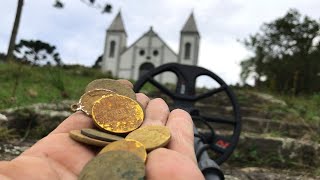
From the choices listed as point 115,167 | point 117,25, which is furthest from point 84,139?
point 117,25

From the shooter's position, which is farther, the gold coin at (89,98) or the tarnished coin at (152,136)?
the gold coin at (89,98)

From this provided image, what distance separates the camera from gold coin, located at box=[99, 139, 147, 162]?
1.44m

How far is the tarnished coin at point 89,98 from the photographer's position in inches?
75.5

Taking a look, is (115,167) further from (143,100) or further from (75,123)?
(143,100)

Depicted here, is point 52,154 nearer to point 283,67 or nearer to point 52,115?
point 52,115

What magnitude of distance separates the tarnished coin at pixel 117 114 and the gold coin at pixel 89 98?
1.9 inches

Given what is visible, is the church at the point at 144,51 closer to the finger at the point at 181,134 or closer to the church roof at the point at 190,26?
the church roof at the point at 190,26

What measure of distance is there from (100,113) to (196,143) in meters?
0.41

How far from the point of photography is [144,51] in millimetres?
61719

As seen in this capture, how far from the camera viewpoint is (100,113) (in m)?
1.84

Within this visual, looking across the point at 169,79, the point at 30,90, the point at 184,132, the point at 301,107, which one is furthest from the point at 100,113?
the point at 169,79

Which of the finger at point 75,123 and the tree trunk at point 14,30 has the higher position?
the tree trunk at point 14,30

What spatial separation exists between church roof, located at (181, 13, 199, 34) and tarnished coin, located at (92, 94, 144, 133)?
59803 mm

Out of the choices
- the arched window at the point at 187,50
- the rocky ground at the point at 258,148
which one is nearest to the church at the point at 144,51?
the arched window at the point at 187,50
